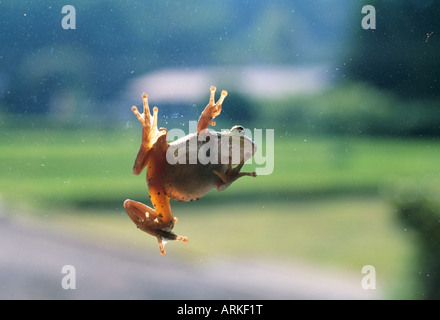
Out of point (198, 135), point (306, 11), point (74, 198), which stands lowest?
point (198, 135)

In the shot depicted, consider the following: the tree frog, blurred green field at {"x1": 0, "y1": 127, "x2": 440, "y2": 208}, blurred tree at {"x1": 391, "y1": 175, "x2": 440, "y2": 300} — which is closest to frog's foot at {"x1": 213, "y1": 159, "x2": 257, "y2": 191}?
the tree frog

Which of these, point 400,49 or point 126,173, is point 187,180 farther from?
point 400,49

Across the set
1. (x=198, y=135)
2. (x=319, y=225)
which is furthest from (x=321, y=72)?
→ (x=198, y=135)

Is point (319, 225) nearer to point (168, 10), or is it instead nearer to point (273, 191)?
point (273, 191)

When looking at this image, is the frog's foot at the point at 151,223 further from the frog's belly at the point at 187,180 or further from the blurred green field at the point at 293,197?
the blurred green field at the point at 293,197

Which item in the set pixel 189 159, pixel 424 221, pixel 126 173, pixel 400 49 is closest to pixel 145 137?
pixel 189 159

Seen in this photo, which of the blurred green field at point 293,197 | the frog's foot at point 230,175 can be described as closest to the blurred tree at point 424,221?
the blurred green field at point 293,197
